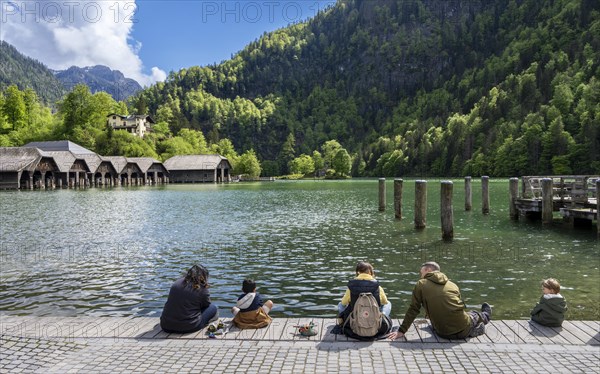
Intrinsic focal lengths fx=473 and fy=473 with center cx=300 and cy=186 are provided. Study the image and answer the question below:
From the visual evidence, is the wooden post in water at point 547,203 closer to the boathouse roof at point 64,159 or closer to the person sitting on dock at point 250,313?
the person sitting on dock at point 250,313

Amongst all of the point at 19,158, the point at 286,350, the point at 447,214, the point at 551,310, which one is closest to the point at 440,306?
the point at 551,310

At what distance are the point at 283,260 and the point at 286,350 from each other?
1132cm

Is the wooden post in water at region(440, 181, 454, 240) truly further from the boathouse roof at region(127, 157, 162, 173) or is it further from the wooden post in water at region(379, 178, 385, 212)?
the boathouse roof at region(127, 157, 162, 173)

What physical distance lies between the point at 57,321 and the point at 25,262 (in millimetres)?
11043

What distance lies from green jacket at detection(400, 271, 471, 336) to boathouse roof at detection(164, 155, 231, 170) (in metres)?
123

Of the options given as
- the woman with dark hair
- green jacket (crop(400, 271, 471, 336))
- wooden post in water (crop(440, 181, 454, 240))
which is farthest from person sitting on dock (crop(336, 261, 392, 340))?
wooden post in water (crop(440, 181, 454, 240))

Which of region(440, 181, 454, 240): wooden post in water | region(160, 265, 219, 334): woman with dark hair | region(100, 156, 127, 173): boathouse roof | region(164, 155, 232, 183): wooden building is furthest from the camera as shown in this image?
region(164, 155, 232, 183): wooden building

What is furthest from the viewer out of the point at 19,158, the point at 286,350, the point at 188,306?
the point at 19,158

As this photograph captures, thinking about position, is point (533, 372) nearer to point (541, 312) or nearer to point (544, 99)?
point (541, 312)

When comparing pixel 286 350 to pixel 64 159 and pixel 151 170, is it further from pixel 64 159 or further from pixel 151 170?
pixel 151 170

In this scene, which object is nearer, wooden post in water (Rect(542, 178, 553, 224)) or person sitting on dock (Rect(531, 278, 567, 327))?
person sitting on dock (Rect(531, 278, 567, 327))

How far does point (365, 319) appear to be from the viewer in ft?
26.1

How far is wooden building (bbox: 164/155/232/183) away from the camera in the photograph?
5038 inches

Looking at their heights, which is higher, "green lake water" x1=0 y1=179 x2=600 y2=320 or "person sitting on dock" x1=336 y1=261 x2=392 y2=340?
"person sitting on dock" x1=336 y1=261 x2=392 y2=340
